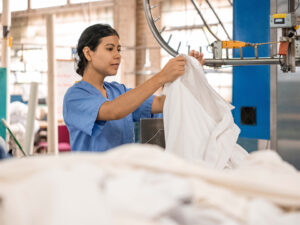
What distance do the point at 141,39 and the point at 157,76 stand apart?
336 inches

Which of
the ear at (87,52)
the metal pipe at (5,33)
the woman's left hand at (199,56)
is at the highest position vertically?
the metal pipe at (5,33)

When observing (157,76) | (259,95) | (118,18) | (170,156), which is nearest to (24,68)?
(118,18)

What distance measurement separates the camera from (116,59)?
177cm

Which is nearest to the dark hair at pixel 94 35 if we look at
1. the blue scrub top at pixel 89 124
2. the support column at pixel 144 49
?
the blue scrub top at pixel 89 124

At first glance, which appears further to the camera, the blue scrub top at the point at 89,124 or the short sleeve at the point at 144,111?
the short sleeve at the point at 144,111

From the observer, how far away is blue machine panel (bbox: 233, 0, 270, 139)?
249 cm

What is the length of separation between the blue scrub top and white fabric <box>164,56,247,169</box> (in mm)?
357

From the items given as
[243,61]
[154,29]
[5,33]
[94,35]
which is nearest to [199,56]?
[243,61]

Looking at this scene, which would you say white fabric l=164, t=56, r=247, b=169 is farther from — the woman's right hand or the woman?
the woman

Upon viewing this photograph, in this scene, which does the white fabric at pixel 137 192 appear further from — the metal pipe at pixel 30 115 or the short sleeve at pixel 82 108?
the metal pipe at pixel 30 115

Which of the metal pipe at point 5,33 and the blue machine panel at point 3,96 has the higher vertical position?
the metal pipe at point 5,33

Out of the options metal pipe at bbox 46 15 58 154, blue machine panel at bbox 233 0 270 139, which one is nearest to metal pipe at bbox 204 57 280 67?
blue machine panel at bbox 233 0 270 139

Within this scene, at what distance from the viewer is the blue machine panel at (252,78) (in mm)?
2490

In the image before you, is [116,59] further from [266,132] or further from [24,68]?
[24,68]
